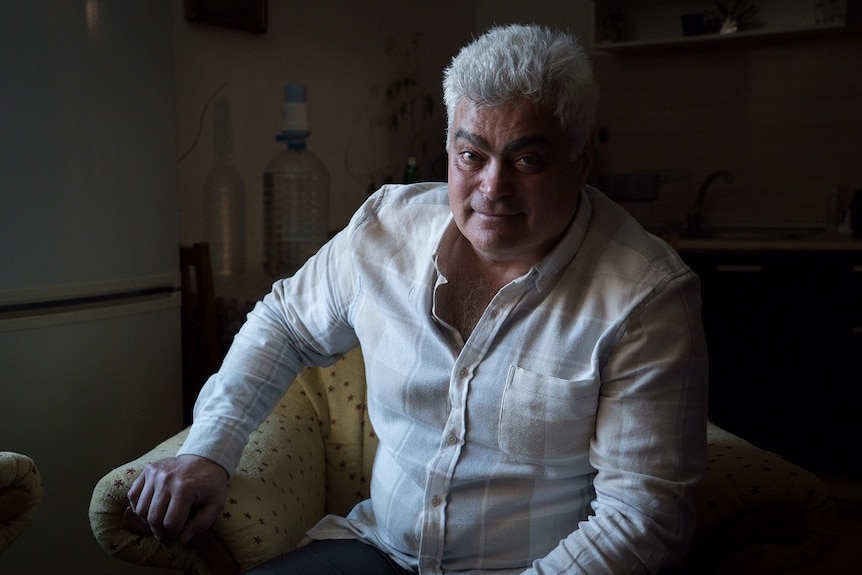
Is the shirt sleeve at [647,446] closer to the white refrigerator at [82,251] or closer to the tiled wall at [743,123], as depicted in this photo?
the white refrigerator at [82,251]

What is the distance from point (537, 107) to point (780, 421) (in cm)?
235

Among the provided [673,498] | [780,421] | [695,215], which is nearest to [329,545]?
[673,498]

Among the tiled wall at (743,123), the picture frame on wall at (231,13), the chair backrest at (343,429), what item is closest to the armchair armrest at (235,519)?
the chair backrest at (343,429)

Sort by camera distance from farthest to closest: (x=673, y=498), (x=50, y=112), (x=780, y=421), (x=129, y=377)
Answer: (x=780, y=421), (x=129, y=377), (x=50, y=112), (x=673, y=498)

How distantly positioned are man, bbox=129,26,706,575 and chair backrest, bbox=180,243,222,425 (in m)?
0.89

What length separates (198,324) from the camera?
229cm

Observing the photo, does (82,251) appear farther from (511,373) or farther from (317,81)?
(317,81)

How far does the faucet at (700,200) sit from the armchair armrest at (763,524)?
2.42 meters

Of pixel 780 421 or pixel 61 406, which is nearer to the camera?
pixel 61 406

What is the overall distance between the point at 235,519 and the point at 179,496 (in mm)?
108

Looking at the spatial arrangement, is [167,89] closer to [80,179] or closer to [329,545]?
[80,179]

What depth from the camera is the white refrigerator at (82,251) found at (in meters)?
1.62

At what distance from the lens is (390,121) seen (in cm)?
339

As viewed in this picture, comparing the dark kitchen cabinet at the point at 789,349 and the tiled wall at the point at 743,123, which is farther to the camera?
the tiled wall at the point at 743,123
